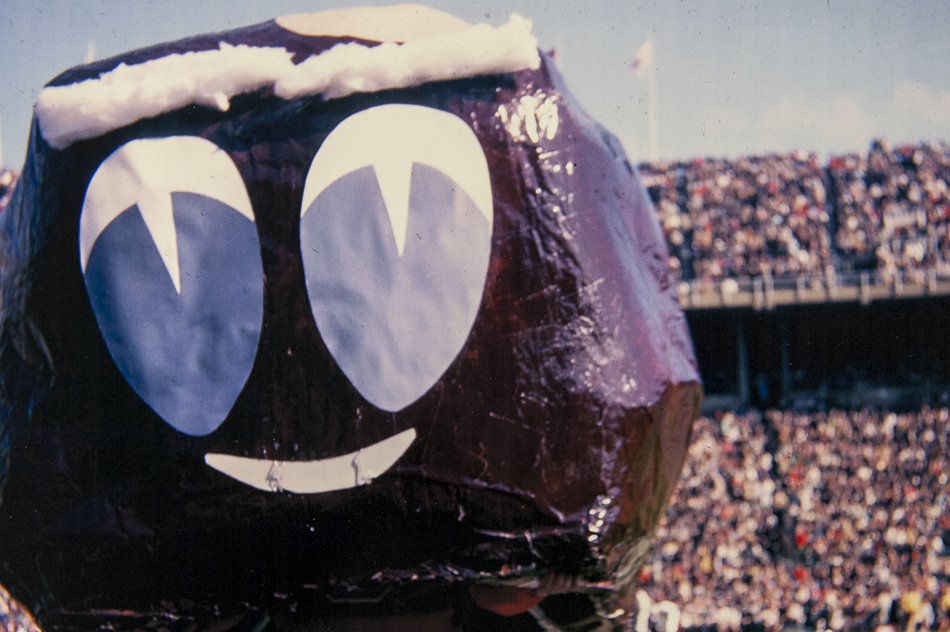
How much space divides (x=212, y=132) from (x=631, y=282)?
924 millimetres

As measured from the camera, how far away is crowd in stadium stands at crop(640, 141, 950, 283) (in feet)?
30.1

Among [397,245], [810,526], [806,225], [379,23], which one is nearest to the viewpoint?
[397,245]

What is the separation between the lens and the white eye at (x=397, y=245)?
60.0 inches

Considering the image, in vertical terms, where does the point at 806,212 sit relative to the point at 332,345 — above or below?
below

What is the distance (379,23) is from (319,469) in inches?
38.5

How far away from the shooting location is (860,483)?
8.14 meters

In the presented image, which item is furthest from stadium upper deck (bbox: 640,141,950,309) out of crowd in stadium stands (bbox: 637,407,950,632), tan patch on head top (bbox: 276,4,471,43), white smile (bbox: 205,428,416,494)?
white smile (bbox: 205,428,416,494)

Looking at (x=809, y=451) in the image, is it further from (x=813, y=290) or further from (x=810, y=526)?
(x=813, y=290)

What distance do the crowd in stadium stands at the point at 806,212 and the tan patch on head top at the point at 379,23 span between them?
7.58m

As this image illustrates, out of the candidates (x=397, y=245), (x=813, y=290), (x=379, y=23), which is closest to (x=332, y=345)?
(x=397, y=245)

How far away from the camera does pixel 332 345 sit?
5.08 ft

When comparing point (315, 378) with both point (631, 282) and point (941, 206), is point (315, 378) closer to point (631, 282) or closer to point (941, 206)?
point (631, 282)

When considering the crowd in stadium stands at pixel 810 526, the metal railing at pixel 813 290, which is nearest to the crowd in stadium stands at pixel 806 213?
→ the metal railing at pixel 813 290

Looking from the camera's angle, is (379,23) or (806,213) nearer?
(379,23)
